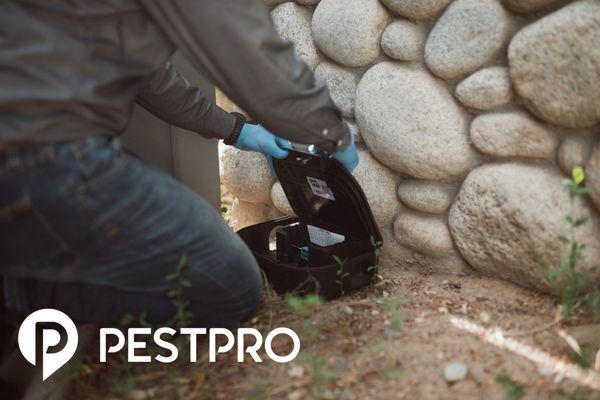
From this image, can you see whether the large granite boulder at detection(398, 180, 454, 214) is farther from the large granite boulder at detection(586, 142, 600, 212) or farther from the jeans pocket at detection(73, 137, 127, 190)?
the jeans pocket at detection(73, 137, 127, 190)

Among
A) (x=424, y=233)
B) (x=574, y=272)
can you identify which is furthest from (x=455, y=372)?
(x=424, y=233)

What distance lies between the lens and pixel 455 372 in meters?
1.36

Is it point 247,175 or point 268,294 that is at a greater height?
point 247,175

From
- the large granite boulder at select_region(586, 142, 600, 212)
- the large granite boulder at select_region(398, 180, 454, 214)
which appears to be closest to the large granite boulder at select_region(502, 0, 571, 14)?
the large granite boulder at select_region(586, 142, 600, 212)

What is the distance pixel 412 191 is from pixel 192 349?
86 cm

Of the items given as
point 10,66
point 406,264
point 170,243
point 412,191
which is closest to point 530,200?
point 412,191

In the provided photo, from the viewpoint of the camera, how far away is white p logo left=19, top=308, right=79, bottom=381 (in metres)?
1.56

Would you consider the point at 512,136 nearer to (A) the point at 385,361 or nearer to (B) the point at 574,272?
(B) the point at 574,272

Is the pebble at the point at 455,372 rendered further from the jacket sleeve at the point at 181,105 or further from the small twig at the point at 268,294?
the jacket sleeve at the point at 181,105

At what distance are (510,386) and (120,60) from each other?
1091 mm

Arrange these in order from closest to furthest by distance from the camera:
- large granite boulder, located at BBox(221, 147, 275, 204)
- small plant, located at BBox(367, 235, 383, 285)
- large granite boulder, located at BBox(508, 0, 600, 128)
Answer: large granite boulder, located at BBox(508, 0, 600, 128) → small plant, located at BBox(367, 235, 383, 285) → large granite boulder, located at BBox(221, 147, 275, 204)

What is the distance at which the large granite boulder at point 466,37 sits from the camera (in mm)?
1680

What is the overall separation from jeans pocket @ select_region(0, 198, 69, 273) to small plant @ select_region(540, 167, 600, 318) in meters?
1.19

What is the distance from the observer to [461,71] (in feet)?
5.84
